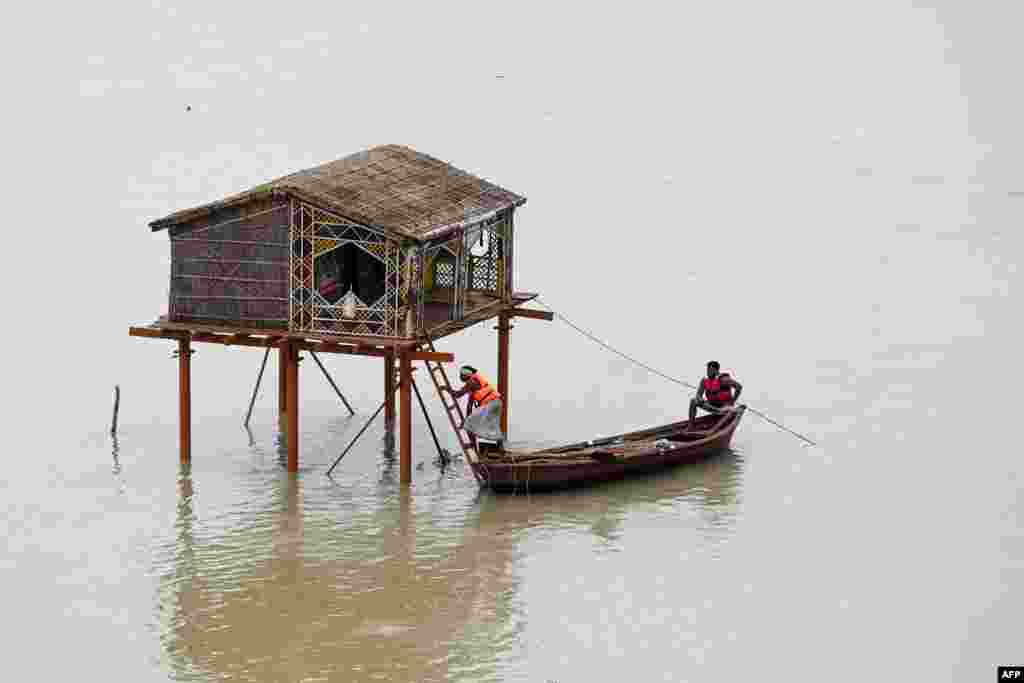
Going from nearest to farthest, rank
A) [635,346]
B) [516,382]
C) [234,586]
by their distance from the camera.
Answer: [234,586]
[516,382]
[635,346]

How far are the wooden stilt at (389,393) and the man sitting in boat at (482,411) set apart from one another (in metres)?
4.62

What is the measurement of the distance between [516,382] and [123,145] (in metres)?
32.5

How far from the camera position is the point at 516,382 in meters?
59.3

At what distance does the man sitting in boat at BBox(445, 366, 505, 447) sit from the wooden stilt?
462cm

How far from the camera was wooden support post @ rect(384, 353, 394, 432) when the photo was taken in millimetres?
52812

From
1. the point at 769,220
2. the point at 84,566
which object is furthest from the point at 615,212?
the point at 84,566

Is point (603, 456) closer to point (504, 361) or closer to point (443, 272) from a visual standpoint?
point (504, 361)

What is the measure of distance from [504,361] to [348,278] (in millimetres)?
4860

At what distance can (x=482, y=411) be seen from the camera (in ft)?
155

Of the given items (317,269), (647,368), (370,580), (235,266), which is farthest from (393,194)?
(647,368)

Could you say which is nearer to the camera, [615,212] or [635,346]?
[635,346]

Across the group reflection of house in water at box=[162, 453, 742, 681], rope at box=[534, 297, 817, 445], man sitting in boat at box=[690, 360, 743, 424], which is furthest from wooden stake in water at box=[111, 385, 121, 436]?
man sitting in boat at box=[690, 360, 743, 424]

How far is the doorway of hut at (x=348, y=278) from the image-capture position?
157ft

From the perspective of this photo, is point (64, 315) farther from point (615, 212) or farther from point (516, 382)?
point (615, 212)
